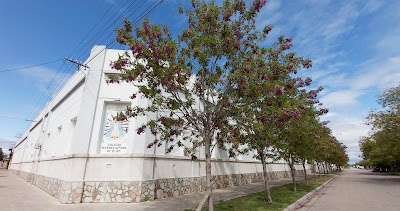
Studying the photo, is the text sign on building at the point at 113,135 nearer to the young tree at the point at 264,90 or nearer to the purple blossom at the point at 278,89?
the young tree at the point at 264,90

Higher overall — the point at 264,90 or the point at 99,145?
the point at 264,90

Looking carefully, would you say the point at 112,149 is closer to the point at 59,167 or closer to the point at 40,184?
the point at 59,167

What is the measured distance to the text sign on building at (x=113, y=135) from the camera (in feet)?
39.2

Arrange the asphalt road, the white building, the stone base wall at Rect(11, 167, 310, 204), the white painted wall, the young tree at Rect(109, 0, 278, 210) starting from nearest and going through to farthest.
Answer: the young tree at Rect(109, 0, 278, 210), the asphalt road, the stone base wall at Rect(11, 167, 310, 204), the white building, the white painted wall

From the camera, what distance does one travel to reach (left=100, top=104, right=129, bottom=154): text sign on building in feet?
39.2

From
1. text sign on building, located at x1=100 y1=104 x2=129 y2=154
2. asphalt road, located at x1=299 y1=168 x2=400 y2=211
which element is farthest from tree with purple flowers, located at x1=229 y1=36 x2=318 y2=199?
text sign on building, located at x1=100 y1=104 x2=129 y2=154

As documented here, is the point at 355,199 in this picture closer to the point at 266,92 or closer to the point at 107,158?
the point at 266,92

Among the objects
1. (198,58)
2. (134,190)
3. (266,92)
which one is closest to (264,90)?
(266,92)

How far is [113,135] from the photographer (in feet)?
40.0

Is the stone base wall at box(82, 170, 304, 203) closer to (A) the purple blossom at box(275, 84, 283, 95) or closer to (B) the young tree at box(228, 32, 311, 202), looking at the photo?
(B) the young tree at box(228, 32, 311, 202)

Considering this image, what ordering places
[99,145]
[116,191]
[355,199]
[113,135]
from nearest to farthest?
1. [116,191]
2. [99,145]
3. [113,135]
4. [355,199]

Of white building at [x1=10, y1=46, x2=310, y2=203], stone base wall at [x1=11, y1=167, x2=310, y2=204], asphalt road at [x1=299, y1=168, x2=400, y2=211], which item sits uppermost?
white building at [x1=10, y1=46, x2=310, y2=203]

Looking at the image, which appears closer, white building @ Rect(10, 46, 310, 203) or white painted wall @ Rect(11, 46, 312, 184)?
white building @ Rect(10, 46, 310, 203)

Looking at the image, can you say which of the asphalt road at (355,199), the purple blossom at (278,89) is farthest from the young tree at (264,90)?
the asphalt road at (355,199)
